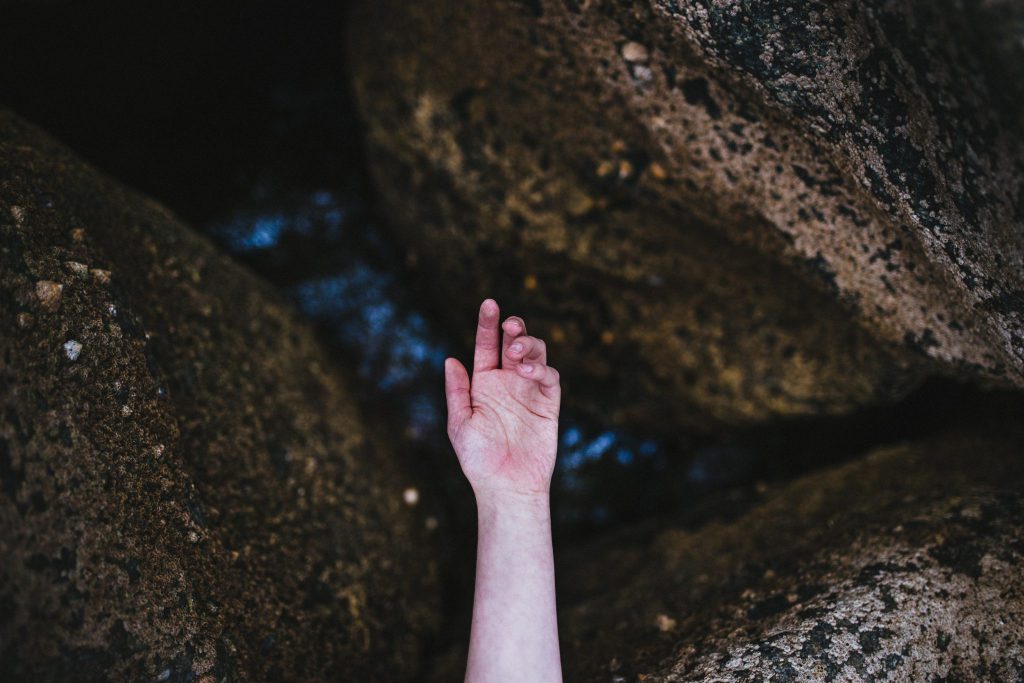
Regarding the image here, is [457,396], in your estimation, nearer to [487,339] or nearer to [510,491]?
[487,339]

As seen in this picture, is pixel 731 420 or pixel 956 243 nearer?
pixel 956 243

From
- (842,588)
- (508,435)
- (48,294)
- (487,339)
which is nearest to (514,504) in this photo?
(508,435)

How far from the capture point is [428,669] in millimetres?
2094

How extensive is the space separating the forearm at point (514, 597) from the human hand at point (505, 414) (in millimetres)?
51

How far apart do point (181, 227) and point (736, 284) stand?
173cm

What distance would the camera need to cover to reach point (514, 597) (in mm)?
1590

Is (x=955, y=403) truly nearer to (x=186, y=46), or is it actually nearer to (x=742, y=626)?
(x=742, y=626)

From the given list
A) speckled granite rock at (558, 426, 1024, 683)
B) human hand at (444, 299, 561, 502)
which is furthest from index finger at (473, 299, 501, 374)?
speckled granite rock at (558, 426, 1024, 683)

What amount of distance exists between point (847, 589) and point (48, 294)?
188 centimetres

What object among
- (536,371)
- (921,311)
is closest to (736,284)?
(921,311)

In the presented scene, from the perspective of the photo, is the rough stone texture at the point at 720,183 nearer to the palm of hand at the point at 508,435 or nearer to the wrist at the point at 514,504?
the palm of hand at the point at 508,435

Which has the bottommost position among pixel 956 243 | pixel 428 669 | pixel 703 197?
pixel 428 669

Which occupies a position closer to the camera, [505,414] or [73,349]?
[73,349]

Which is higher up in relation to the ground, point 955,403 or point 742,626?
point 955,403
